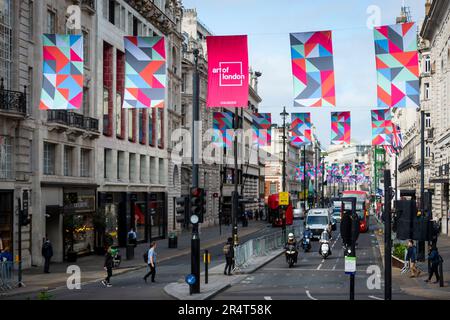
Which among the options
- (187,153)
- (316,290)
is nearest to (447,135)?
(187,153)

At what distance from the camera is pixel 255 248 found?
42188 millimetres

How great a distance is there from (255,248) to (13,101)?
15.8 metres

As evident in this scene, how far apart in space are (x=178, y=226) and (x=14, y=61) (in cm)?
3604

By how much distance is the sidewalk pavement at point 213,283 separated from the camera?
2535cm

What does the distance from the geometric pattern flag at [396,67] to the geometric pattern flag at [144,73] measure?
7.72m

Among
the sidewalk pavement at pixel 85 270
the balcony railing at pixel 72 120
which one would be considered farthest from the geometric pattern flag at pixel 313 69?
the balcony railing at pixel 72 120

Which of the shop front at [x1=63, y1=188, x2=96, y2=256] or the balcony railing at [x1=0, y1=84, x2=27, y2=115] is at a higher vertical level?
the balcony railing at [x1=0, y1=84, x2=27, y2=115]

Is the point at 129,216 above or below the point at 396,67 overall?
below

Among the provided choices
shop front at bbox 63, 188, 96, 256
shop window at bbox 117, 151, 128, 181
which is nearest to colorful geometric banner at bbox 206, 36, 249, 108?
shop front at bbox 63, 188, 96, 256

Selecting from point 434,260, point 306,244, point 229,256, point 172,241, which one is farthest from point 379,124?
point 172,241

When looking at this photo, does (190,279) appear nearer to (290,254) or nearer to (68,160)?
(290,254)

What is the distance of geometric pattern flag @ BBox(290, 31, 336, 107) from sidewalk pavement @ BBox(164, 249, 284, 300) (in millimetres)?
7442

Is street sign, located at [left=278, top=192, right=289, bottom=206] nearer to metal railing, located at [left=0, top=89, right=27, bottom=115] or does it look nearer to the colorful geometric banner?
metal railing, located at [left=0, top=89, right=27, bottom=115]

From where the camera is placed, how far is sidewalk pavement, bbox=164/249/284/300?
998 inches
